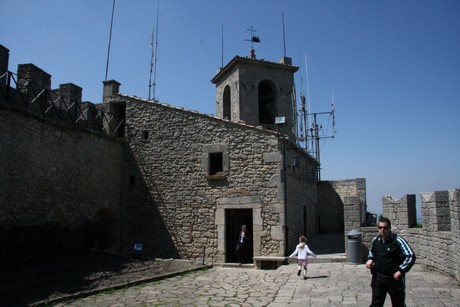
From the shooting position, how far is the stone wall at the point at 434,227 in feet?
24.9

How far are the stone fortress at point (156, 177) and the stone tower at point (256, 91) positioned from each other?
0.11 m

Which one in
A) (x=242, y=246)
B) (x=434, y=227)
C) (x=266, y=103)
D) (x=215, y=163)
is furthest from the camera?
(x=266, y=103)

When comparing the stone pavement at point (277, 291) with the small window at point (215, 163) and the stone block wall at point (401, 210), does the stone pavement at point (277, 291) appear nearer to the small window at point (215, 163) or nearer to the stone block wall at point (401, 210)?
the stone block wall at point (401, 210)

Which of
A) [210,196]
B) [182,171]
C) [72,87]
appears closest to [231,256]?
[210,196]

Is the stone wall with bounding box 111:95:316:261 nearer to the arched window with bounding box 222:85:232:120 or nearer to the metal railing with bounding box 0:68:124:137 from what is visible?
the metal railing with bounding box 0:68:124:137

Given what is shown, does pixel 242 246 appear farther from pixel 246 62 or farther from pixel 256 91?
pixel 246 62

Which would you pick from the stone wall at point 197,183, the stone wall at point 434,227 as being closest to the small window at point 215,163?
the stone wall at point 197,183

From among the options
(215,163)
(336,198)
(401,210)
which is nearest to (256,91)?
(215,163)

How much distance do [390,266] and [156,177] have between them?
10.5 m

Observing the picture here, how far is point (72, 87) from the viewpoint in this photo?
12.4 meters

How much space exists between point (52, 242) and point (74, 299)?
12.4 ft

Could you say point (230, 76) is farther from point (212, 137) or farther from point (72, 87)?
point (72, 87)

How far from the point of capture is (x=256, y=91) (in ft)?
54.3

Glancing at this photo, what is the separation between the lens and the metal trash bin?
10828 millimetres
